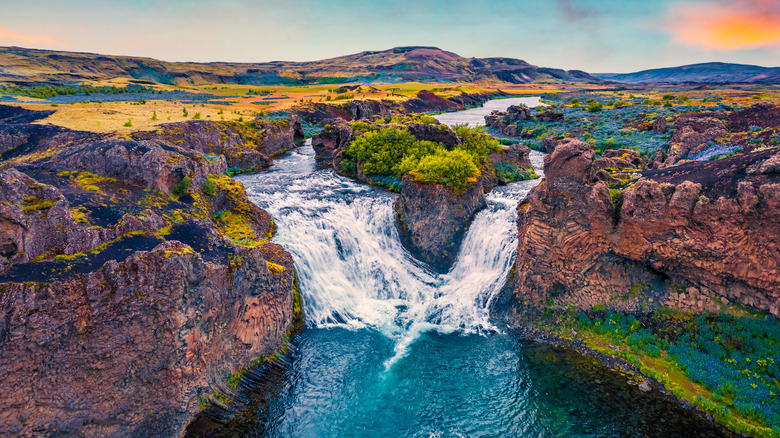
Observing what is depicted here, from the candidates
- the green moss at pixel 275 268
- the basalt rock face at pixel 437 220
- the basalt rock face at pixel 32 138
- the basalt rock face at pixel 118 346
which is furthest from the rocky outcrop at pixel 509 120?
the basalt rock face at pixel 118 346

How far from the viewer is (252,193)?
35.7 meters

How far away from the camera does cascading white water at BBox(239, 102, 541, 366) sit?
24.5 m

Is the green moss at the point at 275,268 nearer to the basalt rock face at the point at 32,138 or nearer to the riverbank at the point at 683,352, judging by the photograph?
the riverbank at the point at 683,352

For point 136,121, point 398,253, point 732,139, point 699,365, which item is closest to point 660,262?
point 699,365

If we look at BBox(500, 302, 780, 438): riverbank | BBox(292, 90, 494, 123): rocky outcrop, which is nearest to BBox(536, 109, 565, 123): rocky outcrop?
BBox(292, 90, 494, 123): rocky outcrop

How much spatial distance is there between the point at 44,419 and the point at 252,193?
24777mm

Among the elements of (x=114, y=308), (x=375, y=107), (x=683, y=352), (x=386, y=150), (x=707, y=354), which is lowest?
(x=683, y=352)

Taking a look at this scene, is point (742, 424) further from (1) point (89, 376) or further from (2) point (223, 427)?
(1) point (89, 376)

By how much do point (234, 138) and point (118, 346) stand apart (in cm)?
4339

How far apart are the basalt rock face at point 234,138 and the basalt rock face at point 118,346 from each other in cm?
2397

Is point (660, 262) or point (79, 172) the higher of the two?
point (79, 172)

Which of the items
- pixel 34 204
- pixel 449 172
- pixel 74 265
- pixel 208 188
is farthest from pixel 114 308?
pixel 449 172

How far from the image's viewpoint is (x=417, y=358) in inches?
826

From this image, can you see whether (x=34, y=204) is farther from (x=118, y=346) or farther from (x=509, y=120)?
(x=509, y=120)
